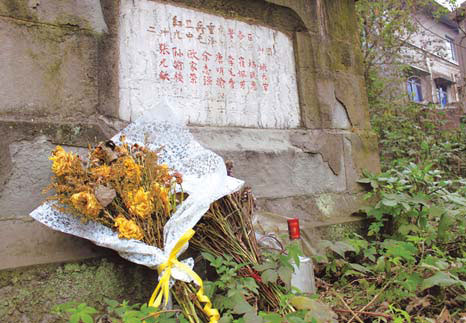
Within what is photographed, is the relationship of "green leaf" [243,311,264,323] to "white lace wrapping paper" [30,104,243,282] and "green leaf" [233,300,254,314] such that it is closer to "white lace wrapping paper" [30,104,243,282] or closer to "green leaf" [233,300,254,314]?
"green leaf" [233,300,254,314]

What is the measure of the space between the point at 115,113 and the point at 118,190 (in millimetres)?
603

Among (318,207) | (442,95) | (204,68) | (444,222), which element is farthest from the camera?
(442,95)

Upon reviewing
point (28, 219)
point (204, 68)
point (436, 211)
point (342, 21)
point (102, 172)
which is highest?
point (342, 21)

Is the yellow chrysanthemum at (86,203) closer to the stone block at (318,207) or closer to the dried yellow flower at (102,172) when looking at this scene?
the dried yellow flower at (102,172)

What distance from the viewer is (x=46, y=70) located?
1.71 meters

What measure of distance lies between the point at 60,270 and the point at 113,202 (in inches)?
15.5

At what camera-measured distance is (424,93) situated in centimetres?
1143

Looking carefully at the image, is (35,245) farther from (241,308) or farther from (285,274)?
(285,274)

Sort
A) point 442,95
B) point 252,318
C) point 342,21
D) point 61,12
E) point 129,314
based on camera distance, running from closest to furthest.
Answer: point 129,314, point 252,318, point 61,12, point 342,21, point 442,95

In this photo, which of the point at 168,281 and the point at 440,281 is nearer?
the point at 168,281

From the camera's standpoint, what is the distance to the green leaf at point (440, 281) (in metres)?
1.53

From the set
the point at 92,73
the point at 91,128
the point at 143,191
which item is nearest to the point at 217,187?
the point at 143,191

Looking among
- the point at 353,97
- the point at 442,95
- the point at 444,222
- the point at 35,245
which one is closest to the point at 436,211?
the point at 444,222

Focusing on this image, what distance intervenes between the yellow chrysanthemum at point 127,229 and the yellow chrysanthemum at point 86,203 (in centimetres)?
8
